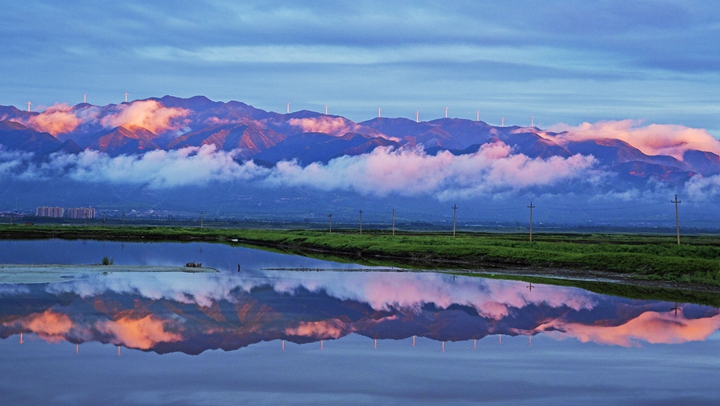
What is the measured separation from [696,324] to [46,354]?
66.8 feet

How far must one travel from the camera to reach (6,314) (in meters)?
27.7

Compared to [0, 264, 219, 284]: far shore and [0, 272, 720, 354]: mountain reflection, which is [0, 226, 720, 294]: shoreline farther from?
[0, 264, 219, 284]: far shore

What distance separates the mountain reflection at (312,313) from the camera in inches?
985

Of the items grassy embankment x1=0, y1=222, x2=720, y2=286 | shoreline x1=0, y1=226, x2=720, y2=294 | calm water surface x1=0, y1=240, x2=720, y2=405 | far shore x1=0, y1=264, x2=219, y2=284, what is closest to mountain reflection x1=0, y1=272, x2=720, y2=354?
calm water surface x1=0, y1=240, x2=720, y2=405

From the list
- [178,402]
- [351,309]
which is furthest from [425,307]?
[178,402]

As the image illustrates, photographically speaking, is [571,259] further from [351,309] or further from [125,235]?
[125,235]

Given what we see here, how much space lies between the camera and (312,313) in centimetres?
3047

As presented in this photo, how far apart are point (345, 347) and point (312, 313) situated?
24.6ft

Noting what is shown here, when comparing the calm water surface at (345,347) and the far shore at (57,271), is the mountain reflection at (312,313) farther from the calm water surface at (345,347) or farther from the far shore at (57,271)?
the far shore at (57,271)

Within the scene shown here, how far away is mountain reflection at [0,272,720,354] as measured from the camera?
2503 cm

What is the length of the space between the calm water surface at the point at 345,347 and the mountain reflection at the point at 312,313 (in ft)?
0.23

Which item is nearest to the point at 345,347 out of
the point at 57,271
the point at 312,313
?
the point at 312,313

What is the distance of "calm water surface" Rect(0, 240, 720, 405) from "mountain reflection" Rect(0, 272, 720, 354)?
0.23 ft

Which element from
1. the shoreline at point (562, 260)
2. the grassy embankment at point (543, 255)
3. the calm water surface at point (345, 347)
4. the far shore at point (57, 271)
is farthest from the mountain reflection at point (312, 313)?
the grassy embankment at point (543, 255)
